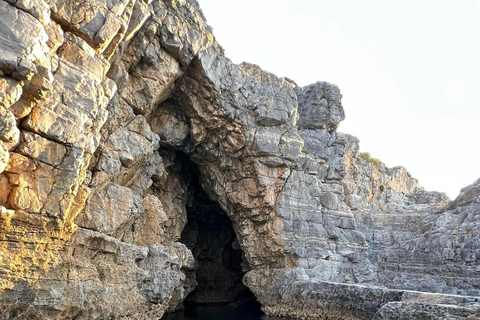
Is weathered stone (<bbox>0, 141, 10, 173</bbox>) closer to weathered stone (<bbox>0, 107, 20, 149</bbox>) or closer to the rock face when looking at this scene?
the rock face

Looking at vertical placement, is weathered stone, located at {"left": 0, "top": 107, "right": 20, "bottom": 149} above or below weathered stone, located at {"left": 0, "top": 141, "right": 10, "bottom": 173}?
above

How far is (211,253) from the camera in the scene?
41312 millimetres

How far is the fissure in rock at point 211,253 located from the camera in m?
38.8

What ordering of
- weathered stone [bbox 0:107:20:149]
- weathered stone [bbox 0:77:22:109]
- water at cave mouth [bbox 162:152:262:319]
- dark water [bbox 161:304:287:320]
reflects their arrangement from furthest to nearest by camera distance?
water at cave mouth [bbox 162:152:262:319]
dark water [bbox 161:304:287:320]
weathered stone [bbox 0:107:20:149]
weathered stone [bbox 0:77:22:109]

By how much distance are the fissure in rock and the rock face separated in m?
0.20

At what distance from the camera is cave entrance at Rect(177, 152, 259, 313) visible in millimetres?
38797

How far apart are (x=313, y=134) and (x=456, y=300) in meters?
20.7

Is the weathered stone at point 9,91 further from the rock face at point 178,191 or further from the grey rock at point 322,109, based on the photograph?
the grey rock at point 322,109

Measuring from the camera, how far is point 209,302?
40.1m

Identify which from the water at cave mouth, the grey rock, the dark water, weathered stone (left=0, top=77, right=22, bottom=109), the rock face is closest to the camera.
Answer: weathered stone (left=0, top=77, right=22, bottom=109)

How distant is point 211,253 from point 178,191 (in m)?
11.9

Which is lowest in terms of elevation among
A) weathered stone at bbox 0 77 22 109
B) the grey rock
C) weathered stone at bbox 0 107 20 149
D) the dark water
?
the dark water

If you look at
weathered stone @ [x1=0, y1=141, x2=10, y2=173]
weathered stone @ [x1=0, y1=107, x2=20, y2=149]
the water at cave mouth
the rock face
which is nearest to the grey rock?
the rock face

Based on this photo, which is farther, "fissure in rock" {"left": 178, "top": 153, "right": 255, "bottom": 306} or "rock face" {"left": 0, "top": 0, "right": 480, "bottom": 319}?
"fissure in rock" {"left": 178, "top": 153, "right": 255, "bottom": 306}
